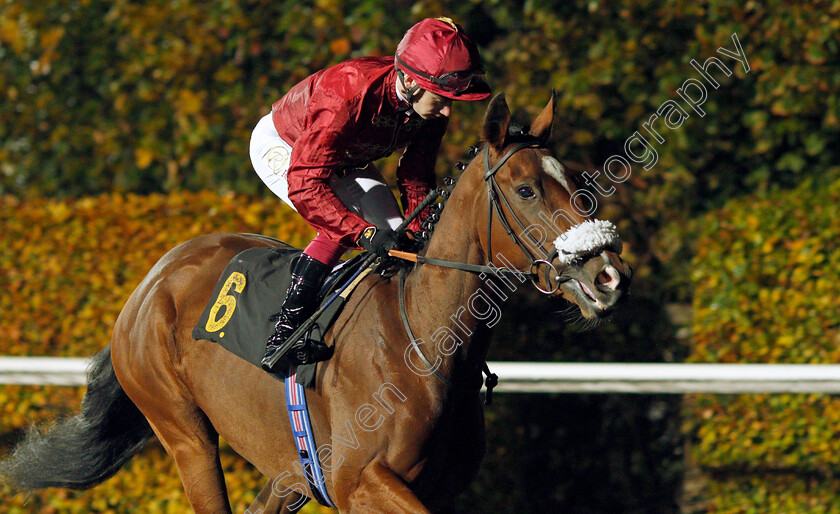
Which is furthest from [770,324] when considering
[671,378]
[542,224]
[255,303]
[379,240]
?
[255,303]

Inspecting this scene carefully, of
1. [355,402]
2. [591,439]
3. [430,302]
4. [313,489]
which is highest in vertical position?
[430,302]

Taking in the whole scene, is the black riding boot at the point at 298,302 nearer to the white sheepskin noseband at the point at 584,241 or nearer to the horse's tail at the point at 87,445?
the white sheepskin noseband at the point at 584,241

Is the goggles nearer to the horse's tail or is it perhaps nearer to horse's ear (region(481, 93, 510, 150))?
horse's ear (region(481, 93, 510, 150))

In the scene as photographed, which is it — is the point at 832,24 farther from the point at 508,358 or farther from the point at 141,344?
the point at 141,344

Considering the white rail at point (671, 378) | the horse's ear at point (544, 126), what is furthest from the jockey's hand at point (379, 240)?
the white rail at point (671, 378)

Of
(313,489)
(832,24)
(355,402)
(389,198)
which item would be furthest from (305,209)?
(832,24)

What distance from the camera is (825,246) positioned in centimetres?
420

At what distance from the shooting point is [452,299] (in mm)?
2678

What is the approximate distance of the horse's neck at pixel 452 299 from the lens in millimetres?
2641

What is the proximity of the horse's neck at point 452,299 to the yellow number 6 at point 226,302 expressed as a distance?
773 millimetres

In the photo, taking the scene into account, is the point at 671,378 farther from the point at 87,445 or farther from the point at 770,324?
the point at 87,445

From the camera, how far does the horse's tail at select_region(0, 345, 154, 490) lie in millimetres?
3715

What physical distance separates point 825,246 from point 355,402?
8.55 ft

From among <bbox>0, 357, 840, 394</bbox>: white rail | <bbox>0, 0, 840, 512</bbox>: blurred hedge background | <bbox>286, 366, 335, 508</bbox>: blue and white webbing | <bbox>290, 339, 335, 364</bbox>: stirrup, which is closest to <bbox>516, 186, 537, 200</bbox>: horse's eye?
<bbox>290, 339, 335, 364</bbox>: stirrup
